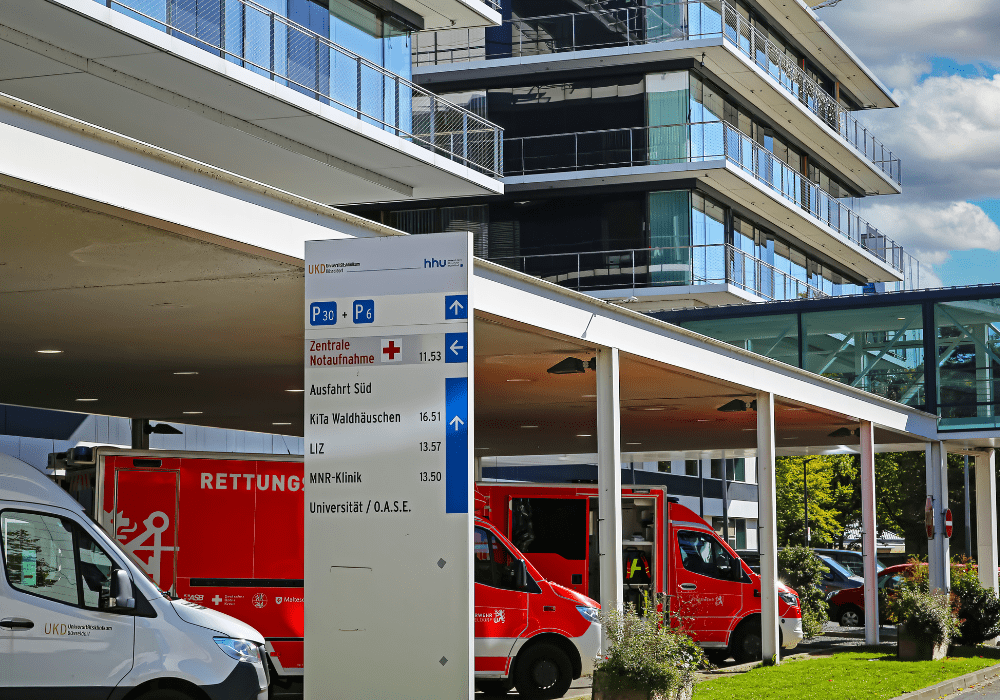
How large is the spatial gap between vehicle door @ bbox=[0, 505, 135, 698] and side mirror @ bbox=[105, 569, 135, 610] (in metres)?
0.05

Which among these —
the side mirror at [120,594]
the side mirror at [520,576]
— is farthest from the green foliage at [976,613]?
the side mirror at [120,594]

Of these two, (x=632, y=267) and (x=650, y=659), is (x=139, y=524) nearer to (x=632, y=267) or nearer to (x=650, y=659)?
(x=650, y=659)

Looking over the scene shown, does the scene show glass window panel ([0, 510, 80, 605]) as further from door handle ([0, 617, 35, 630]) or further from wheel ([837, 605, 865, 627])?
wheel ([837, 605, 865, 627])

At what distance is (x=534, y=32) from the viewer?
4553 cm

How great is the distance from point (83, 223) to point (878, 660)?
1472cm

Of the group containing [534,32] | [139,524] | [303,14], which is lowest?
[139,524]

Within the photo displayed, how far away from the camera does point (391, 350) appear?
329 inches

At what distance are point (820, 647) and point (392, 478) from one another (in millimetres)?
16623

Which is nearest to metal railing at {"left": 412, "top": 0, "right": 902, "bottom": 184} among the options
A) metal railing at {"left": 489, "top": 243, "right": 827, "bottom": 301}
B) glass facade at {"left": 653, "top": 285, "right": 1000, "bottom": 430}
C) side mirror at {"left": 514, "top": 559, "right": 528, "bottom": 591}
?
metal railing at {"left": 489, "top": 243, "right": 827, "bottom": 301}

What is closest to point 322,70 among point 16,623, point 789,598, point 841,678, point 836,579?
point 789,598

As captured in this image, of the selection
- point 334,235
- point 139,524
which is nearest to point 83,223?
point 334,235

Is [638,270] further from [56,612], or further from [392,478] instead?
[392,478]

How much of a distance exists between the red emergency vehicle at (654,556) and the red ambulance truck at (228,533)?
2698 mm

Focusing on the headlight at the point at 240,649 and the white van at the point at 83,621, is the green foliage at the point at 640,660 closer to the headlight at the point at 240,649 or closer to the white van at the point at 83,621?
the headlight at the point at 240,649
